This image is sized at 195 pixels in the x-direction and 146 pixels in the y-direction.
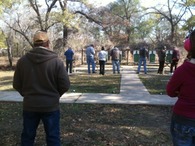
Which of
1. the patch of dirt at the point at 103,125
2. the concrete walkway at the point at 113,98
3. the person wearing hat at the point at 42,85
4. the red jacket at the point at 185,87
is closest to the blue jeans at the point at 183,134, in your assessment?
the red jacket at the point at 185,87

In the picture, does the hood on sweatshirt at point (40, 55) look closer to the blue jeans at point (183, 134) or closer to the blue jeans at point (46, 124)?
the blue jeans at point (46, 124)

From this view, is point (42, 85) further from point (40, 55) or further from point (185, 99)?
point (185, 99)

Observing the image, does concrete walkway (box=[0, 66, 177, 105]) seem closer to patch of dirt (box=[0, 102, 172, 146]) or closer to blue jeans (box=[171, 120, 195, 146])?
patch of dirt (box=[0, 102, 172, 146])

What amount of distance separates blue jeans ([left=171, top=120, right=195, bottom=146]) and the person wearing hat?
4.47ft

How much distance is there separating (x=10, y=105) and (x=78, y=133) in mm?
3629

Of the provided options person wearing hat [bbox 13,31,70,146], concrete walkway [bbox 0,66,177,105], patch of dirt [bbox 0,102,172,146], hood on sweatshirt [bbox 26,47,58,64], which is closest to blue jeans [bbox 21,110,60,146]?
person wearing hat [bbox 13,31,70,146]

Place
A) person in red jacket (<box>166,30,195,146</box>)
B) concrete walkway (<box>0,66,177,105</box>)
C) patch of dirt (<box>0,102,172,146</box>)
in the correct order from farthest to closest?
concrete walkway (<box>0,66,177,105</box>) → patch of dirt (<box>0,102,172,146</box>) → person in red jacket (<box>166,30,195,146</box>)

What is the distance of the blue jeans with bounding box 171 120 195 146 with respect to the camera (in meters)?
3.15

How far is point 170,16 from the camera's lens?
45219 millimetres

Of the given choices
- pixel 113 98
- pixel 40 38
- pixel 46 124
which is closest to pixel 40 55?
pixel 40 38

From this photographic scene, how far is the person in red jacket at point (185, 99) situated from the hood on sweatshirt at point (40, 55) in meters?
1.41

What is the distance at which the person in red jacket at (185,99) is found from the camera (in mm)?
3137

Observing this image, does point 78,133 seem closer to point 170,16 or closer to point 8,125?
point 8,125

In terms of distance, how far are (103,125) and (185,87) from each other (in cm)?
332
